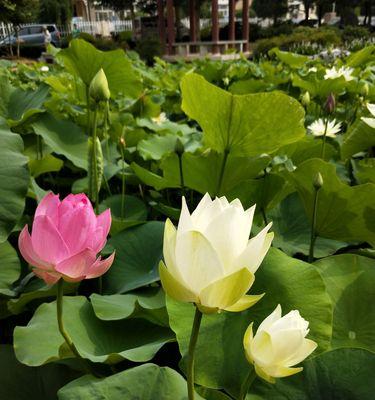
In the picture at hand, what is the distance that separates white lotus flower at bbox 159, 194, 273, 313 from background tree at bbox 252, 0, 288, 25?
32.9 m

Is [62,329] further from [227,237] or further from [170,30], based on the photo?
[170,30]

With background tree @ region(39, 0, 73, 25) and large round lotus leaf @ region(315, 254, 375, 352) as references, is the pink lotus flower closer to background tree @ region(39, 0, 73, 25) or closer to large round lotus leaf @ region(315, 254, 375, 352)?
large round lotus leaf @ region(315, 254, 375, 352)

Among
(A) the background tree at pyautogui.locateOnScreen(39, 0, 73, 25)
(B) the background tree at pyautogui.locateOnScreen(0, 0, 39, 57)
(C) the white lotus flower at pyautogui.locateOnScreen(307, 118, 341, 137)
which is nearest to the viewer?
(C) the white lotus flower at pyautogui.locateOnScreen(307, 118, 341, 137)

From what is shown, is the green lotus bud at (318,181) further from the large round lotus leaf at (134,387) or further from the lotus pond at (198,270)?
the large round lotus leaf at (134,387)

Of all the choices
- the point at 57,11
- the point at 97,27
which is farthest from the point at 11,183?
the point at 97,27

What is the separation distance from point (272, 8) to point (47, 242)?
33420 millimetres

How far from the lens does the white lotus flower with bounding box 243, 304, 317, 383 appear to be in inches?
15.0

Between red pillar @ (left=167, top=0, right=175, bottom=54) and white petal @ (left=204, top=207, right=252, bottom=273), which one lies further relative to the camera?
red pillar @ (left=167, top=0, right=175, bottom=54)

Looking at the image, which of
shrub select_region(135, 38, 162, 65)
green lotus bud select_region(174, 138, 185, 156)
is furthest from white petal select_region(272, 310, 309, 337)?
shrub select_region(135, 38, 162, 65)

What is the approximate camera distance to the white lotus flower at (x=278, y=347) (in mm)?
381

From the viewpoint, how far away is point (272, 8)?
102 ft

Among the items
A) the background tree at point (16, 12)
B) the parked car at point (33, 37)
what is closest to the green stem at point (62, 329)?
the background tree at point (16, 12)

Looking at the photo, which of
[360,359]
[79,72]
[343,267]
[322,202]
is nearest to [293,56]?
[79,72]

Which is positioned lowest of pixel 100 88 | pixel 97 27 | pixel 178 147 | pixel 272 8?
pixel 97 27
